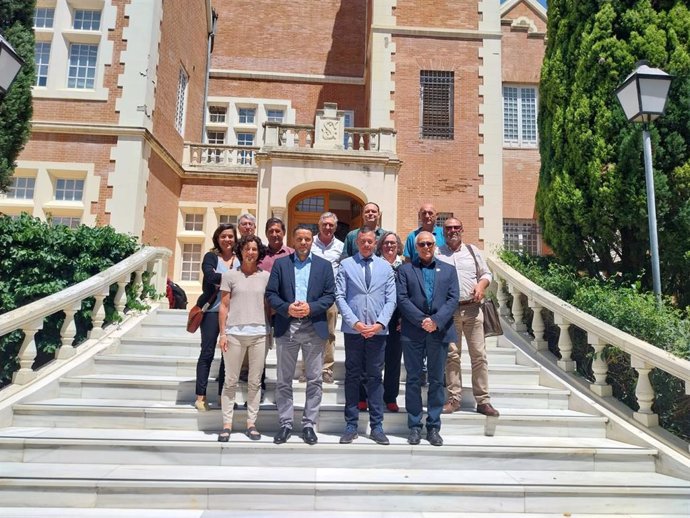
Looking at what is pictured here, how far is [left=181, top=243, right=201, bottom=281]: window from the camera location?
14.8 meters

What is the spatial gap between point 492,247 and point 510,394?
8277 millimetres

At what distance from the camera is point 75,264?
703 centimetres

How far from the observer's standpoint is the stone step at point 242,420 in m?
4.91

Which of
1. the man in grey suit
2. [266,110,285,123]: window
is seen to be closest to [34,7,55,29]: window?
[266,110,285,123]: window

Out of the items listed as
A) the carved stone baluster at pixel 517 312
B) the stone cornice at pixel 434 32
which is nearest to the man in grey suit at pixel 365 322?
the carved stone baluster at pixel 517 312

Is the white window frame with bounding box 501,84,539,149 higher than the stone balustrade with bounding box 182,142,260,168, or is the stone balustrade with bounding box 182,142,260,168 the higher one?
the white window frame with bounding box 501,84,539,149

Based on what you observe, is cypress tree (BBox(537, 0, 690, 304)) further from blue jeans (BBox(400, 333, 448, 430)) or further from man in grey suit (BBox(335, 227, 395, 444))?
man in grey suit (BBox(335, 227, 395, 444))

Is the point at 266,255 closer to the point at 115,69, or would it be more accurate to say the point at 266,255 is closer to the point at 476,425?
the point at 476,425

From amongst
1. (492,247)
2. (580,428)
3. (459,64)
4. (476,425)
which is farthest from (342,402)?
(459,64)

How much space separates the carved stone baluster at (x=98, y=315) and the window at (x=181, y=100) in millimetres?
9197

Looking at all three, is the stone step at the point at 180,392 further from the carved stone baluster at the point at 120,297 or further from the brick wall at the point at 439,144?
the brick wall at the point at 439,144

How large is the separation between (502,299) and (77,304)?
644cm

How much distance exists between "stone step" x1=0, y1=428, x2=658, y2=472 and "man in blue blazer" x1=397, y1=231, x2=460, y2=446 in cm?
24

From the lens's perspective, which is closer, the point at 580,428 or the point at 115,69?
the point at 580,428
